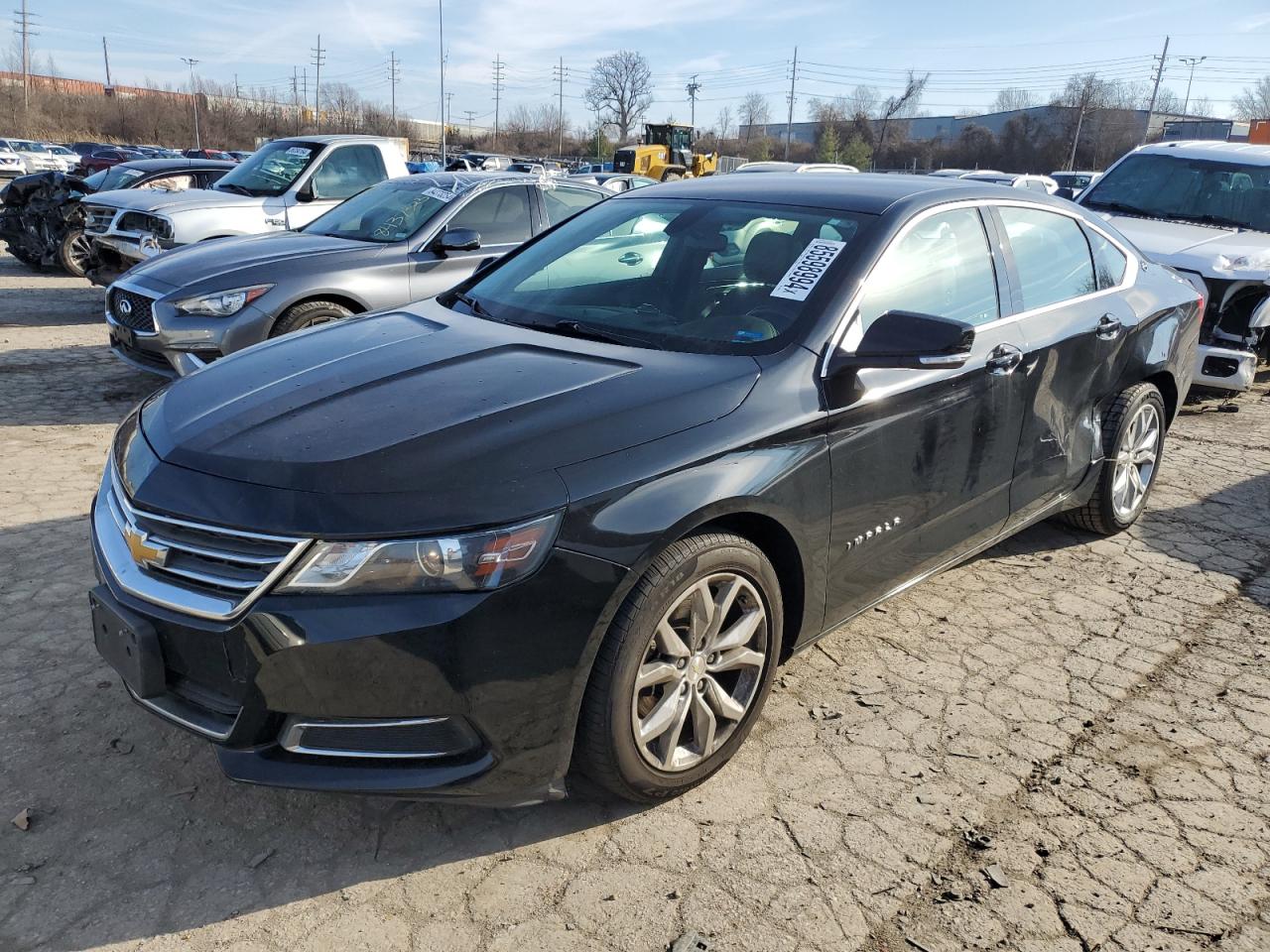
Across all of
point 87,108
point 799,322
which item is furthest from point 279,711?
point 87,108

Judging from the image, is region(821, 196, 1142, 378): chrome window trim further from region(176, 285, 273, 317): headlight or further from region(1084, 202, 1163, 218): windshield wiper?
region(176, 285, 273, 317): headlight

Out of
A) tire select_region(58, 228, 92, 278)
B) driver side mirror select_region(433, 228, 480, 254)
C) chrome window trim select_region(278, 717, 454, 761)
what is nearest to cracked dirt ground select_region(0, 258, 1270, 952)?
chrome window trim select_region(278, 717, 454, 761)

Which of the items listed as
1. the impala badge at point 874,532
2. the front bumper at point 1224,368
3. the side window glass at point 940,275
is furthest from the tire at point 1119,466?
the front bumper at point 1224,368

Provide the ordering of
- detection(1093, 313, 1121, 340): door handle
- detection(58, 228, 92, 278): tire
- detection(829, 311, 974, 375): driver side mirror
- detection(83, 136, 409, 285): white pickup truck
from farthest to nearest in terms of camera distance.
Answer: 1. detection(58, 228, 92, 278): tire
2. detection(83, 136, 409, 285): white pickup truck
3. detection(1093, 313, 1121, 340): door handle
4. detection(829, 311, 974, 375): driver side mirror

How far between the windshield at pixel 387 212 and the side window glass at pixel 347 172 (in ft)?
7.33

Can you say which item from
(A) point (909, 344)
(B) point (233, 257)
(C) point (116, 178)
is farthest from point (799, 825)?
(C) point (116, 178)

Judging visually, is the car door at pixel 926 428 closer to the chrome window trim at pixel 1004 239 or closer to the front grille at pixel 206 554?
the chrome window trim at pixel 1004 239

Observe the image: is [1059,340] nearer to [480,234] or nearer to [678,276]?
[678,276]

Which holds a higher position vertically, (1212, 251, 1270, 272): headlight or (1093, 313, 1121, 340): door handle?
(1212, 251, 1270, 272): headlight

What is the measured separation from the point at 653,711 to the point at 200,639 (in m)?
1.14

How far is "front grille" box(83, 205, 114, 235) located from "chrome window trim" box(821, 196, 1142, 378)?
32.5 feet

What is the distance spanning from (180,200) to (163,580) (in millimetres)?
8523

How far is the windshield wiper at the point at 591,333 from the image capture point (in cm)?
302

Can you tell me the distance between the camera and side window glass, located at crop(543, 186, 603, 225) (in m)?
7.41
